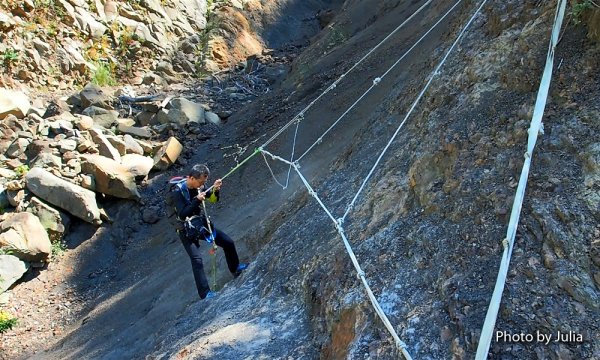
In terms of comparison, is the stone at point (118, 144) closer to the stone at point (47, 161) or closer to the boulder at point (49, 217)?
the stone at point (47, 161)

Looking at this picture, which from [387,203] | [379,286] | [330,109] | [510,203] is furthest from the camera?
[330,109]

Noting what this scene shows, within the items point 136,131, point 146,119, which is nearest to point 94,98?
point 146,119

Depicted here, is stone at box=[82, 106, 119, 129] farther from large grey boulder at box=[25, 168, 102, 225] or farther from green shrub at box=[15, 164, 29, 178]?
large grey boulder at box=[25, 168, 102, 225]

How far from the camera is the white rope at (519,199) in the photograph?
2.32 m

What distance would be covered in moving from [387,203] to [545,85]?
135cm

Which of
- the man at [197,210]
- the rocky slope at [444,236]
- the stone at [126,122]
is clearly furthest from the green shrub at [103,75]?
the man at [197,210]

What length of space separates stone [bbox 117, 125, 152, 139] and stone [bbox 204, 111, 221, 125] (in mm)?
1438

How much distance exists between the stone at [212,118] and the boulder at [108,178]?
292 centimetres

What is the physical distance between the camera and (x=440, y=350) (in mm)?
2588

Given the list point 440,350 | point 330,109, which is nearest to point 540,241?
point 440,350

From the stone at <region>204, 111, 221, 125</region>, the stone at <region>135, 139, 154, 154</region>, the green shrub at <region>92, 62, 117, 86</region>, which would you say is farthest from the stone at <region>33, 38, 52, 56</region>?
the stone at <region>204, 111, 221, 125</region>

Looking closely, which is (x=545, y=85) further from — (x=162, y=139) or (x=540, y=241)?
(x=162, y=139)

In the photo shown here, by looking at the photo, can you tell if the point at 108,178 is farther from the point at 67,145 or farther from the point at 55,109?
the point at 55,109

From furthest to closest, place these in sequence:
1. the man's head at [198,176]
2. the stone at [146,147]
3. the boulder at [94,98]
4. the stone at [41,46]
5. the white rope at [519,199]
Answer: the stone at [41,46], the boulder at [94,98], the stone at [146,147], the man's head at [198,176], the white rope at [519,199]
